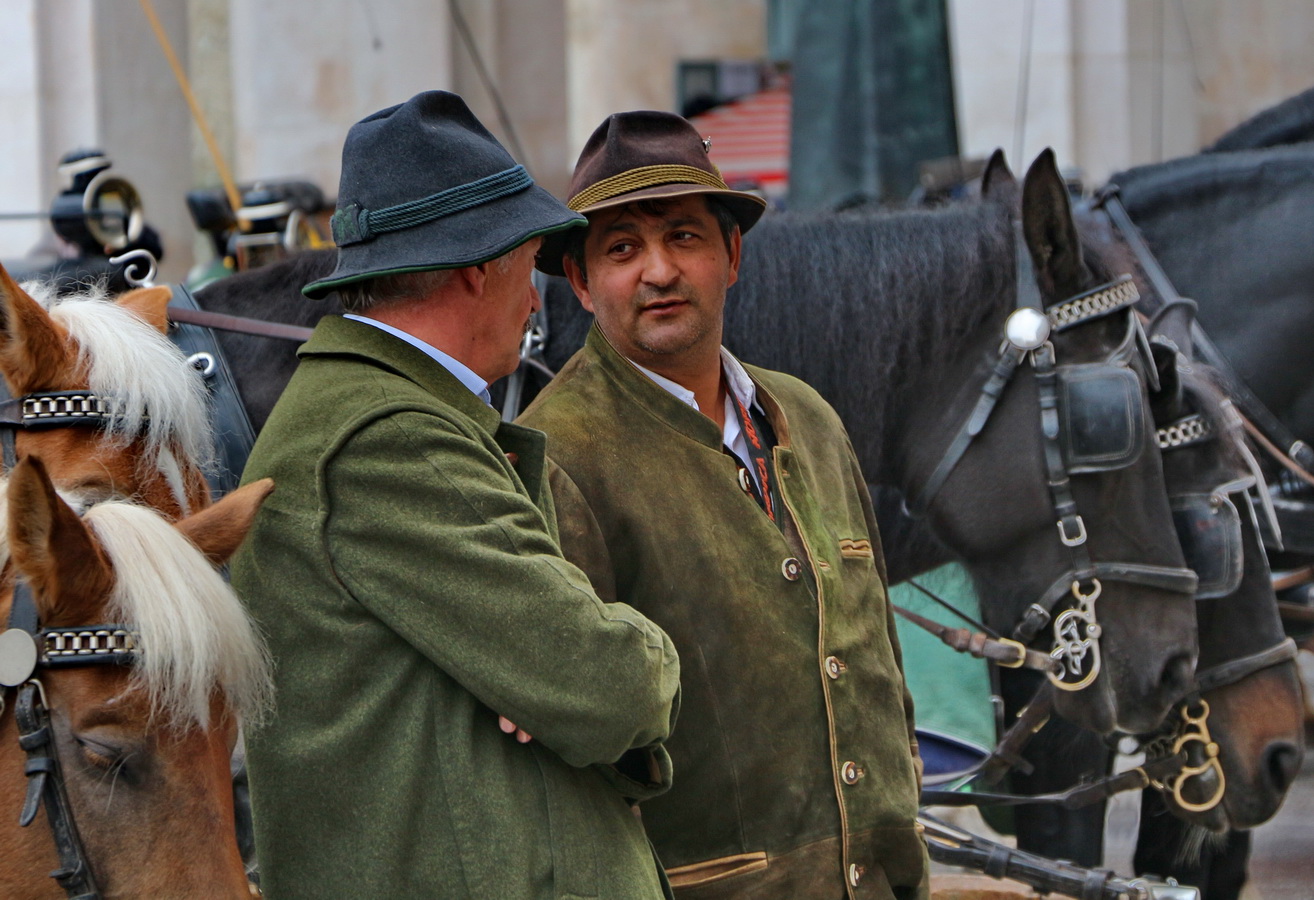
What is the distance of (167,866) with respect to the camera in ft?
5.35

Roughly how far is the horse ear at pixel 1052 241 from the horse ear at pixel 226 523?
1958 mm

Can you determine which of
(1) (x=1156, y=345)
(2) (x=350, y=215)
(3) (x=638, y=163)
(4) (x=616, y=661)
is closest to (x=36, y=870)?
(4) (x=616, y=661)

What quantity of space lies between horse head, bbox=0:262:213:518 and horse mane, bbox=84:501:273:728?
7.7 inches

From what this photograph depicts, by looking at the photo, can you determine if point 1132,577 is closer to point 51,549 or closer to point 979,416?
point 979,416

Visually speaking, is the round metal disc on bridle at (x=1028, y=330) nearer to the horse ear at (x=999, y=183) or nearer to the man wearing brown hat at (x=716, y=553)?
the horse ear at (x=999, y=183)

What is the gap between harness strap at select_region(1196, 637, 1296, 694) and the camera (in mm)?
3262

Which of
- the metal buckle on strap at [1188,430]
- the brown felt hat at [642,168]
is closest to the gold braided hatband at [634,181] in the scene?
the brown felt hat at [642,168]

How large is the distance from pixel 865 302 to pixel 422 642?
170 centimetres

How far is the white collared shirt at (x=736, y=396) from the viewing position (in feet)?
7.71

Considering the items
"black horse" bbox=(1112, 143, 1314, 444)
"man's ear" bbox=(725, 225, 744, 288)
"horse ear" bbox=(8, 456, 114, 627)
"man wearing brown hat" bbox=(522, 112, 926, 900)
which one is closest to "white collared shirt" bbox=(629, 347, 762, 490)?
"man wearing brown hat" bbox=(522, 112, 926, 900)

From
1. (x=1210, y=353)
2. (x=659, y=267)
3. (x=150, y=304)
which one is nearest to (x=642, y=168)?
(x=659, y=267)

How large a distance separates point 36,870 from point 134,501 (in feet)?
1.60

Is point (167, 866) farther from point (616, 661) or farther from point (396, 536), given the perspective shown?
point (616, 661)

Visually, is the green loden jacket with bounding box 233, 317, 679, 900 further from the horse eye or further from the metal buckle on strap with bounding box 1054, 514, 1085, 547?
the metal buckle on strap with bounding box 1054, 514, 1085, 547
